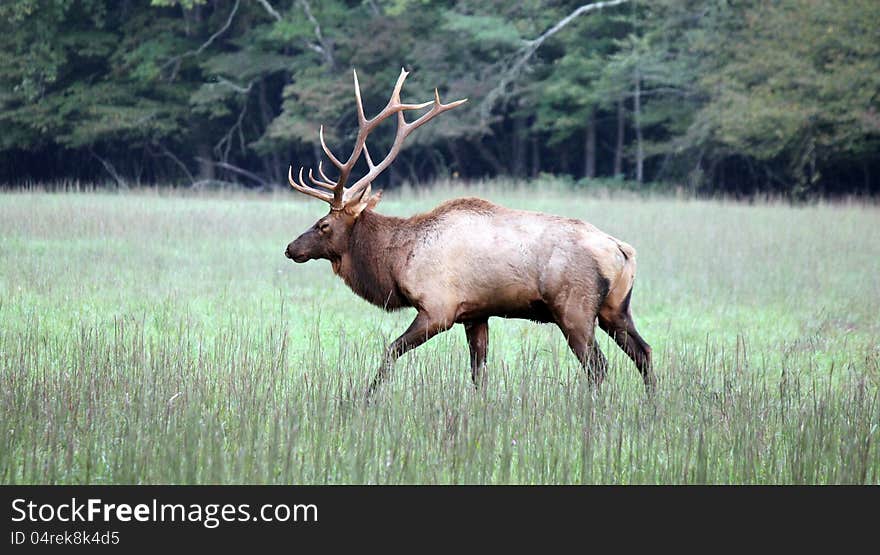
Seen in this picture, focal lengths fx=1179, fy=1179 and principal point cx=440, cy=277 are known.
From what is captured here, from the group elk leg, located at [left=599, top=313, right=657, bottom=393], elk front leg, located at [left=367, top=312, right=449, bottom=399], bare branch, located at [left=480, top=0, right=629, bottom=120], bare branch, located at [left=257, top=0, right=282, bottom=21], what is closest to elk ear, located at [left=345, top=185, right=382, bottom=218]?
elk front leg, located at [left=367, top=312, right=449, bottom=399]

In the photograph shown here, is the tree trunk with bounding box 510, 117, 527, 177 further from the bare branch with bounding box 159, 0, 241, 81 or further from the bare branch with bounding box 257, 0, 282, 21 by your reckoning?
the bare branch with bounding box 159, 0, 241, 81

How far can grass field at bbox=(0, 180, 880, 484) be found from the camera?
4.84 meters

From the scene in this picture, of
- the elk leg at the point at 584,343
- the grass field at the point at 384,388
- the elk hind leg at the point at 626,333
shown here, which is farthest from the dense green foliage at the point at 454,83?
the elk leg at the point at 584,343

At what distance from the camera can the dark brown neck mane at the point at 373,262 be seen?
7090 millimetres

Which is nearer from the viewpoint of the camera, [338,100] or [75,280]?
[75,280]

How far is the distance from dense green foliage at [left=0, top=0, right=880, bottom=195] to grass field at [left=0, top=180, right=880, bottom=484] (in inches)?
642

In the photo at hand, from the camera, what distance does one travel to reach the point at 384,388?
5.95m

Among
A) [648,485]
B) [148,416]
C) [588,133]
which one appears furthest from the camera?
[588,133]

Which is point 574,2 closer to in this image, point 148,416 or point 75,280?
point 75,280

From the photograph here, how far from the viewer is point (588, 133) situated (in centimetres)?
3117

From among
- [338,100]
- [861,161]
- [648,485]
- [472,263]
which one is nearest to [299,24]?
[338,100]

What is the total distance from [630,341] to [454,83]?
23.4 m

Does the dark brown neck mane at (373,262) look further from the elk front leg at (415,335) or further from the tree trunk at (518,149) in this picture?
the tree trunk at (518,149)

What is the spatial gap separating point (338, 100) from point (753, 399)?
2505cm
